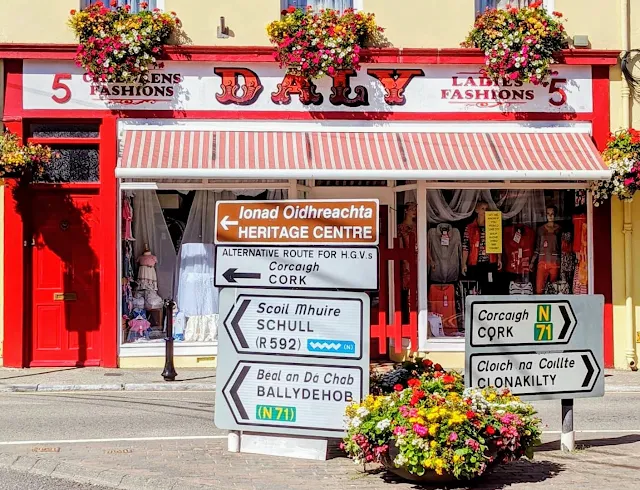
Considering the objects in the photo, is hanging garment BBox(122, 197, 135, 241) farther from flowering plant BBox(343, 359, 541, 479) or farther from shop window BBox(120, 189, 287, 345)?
flowering plant BBox(343, 359, 541, 479)

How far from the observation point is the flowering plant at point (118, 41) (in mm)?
14000

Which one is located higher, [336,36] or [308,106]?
[336,36]

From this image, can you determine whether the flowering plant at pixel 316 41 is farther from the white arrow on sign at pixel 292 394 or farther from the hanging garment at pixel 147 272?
the white arrow on sign at pixel 292 394

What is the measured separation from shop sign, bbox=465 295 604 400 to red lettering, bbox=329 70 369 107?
7329 millimetres

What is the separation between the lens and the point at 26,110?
46.9ft

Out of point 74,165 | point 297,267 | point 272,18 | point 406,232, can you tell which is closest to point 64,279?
point 74,165

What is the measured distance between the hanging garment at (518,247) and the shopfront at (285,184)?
0.11 ft

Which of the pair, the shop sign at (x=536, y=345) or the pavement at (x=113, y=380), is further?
the pavement at (x=113, y=380)

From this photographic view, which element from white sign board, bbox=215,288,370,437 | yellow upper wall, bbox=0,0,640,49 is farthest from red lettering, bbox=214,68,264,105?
white sign board, bbox=215,288,370,437

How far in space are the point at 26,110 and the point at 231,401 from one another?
805cm

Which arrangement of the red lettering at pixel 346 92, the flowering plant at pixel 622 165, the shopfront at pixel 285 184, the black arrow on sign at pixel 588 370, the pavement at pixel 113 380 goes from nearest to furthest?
the black arrow on sign at pixel 588 370 < the pavement at pixel 113 380 < the flowering plant at pixel 622 165 < the shopfront at pixel 285 184 < the red lettering at pixel 346 92

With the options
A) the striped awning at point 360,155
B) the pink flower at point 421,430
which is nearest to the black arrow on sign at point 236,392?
the pink flower at point 421,430

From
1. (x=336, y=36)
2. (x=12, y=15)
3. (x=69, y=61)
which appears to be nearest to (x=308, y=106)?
(x=336, y=36)

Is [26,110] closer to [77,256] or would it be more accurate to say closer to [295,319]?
[77,256]
